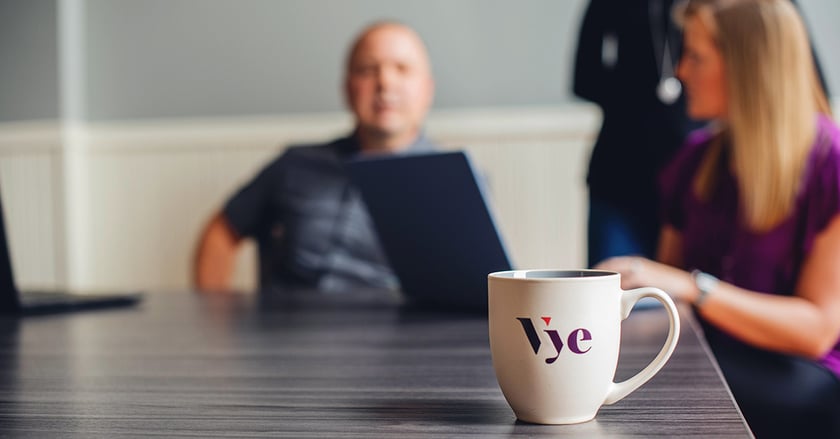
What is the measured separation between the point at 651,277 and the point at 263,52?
2016 millimetres

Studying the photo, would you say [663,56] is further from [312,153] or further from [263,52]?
[263,52]

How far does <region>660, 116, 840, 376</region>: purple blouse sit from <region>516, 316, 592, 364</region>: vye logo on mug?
865 millimetres

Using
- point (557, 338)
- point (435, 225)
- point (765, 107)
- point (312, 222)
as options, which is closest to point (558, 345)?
point (557, 338)

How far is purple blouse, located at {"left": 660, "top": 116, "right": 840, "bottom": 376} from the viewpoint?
49.4 inches

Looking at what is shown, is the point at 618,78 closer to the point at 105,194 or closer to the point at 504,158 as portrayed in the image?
the point at 504,158

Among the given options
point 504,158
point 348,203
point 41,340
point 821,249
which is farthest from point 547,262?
point 41,340

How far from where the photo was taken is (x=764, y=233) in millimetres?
1317

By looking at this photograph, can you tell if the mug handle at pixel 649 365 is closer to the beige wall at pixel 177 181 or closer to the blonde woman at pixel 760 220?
the blonde woman at pixel 760 220

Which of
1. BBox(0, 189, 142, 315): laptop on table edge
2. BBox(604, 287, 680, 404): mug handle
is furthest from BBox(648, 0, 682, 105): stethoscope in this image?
BBox(604, 287, 680, 404): mug handle

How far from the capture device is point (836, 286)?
3.83ft

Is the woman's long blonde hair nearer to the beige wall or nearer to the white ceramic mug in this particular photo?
the white ceramic mug

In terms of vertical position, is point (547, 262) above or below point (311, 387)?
below

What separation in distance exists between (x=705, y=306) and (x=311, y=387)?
29.1 inches

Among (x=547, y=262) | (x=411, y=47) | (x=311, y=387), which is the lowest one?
(x=547, y=262)
